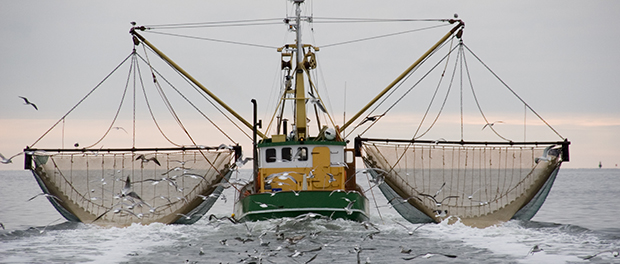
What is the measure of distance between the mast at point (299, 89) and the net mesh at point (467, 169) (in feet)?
10.1

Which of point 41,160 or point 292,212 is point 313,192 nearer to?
point 292,212

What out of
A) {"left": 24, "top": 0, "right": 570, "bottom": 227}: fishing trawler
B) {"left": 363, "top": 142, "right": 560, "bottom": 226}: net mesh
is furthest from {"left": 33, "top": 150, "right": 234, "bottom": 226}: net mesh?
{"left": 363, "top": 142, "right": 560, "bottom": 226}: net mesh

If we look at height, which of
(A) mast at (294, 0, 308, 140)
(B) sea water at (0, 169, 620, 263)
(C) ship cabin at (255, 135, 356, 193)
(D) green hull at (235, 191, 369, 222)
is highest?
(A) mast at (294, 0, 308, 140)

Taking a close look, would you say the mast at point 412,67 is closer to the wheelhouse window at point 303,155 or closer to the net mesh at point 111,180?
the wheelhouse window at point 303,155

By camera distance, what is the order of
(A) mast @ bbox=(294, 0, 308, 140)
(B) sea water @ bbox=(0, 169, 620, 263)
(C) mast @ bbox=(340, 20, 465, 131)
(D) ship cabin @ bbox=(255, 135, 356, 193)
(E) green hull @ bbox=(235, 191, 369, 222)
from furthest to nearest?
(C) mast @ bbox=(340, 20, 465, 131), (A) mast @ bbox=(294, 0, 308, 140), (D) ship cabin @ bbox=(255, 135, 356, 193), (E) green hull @ bbox=(235, 191, 369, 222), (B) sea water @ bbox=(0, 169, 620, 263)

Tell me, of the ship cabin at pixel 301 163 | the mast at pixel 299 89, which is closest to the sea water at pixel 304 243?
the ship cabin at pixel 301 163

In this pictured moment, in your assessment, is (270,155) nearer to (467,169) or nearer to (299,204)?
(299,204)

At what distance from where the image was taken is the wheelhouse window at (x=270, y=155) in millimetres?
26469

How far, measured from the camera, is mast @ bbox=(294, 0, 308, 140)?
27922mm

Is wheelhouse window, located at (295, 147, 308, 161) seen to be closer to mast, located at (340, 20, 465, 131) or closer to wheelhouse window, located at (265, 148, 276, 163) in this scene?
wheelhouse window, located at (265, 148, 276, 163)

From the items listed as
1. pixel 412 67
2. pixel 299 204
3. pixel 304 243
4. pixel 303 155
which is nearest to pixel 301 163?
pixel 303 155

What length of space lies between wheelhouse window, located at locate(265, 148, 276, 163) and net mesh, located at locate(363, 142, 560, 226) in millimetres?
4189

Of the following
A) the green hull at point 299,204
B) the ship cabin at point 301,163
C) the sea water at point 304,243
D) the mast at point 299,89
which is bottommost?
the sea water at point 304,243

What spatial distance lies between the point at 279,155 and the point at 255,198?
2704mm
